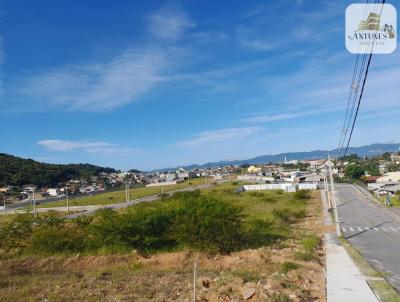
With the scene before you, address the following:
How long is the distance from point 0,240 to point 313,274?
13.3 meters

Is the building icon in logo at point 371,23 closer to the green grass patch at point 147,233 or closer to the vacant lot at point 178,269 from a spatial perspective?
the vacant lot at point 178,269

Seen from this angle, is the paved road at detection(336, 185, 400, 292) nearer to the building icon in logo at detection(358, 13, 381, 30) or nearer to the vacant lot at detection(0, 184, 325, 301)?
the vacant lot at detection(0, 184, 325, 301)

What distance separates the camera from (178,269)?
14.9 metres

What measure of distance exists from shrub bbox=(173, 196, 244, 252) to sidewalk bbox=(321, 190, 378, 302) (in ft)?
12.3

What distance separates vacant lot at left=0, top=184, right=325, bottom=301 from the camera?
10.4 metres

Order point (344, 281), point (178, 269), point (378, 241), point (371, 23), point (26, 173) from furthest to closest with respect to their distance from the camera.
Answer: point (26, 173) < point (378, 241) < point (178, 269) < point (344, 281) < point (371, 23)

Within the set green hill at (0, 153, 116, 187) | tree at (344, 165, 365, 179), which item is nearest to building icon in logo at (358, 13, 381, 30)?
green hill at (0, 153, 116, 187)

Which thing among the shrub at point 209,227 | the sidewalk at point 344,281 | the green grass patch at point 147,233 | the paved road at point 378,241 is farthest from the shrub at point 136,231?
the paved road at point 378,241

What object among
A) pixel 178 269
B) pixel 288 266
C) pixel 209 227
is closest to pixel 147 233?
pixel 209 227

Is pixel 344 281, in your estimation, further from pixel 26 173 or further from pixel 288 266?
pixel 26 173

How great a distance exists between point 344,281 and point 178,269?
5.37m

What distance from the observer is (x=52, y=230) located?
18.3 meters

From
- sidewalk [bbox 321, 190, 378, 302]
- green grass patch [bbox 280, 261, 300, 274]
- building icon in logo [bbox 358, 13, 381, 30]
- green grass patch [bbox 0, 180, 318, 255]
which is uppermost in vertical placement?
building icon in logo [bbox 358, 13, 381, 30]

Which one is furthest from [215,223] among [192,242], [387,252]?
[387,252]
